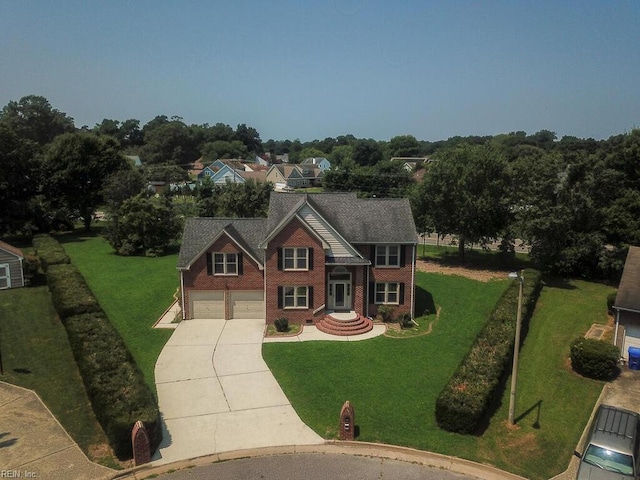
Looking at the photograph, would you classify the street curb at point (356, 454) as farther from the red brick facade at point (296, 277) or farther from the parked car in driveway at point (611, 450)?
the red brick facade at point (296, 277)

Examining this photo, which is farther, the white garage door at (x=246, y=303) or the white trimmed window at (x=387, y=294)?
the white trimmed window at (x=387, y=294)

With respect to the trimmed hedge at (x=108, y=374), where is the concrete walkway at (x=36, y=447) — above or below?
below

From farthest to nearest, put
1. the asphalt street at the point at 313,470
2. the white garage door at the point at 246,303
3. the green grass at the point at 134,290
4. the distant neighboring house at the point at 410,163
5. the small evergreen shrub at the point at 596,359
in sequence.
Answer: the distant neighboring house at the point at 410,163 < the white garage door at the point at 246,303 < the green grass at the point at 134,290 < the small evergreen shrub at the point at 596,359 < the asphalt street at the point at 313,470

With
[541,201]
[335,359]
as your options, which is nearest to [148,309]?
[335,359]

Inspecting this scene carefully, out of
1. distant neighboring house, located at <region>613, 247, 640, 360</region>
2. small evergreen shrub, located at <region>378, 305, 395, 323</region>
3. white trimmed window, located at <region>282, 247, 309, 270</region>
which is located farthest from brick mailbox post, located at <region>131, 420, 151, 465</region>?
distant neighboring house, located at <region>613, 247, 640, 360</region>

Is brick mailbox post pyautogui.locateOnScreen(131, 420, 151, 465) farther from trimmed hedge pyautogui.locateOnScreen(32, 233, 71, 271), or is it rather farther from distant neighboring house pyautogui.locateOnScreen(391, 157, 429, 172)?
distant neighboring house pyautogui.locateOnScreen(391, 157, 429, 172)

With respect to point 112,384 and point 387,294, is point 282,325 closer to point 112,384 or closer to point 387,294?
point 387,294

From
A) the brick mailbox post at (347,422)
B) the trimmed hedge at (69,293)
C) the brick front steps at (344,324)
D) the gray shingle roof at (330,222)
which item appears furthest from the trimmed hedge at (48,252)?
the brick mailbox post at (347,422)

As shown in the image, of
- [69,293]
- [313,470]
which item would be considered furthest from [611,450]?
[69,293]
